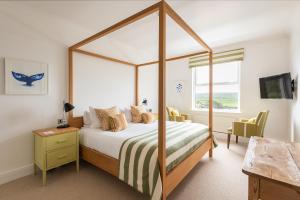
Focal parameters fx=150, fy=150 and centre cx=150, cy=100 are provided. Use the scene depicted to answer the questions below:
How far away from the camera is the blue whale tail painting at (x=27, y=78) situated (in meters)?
2.21

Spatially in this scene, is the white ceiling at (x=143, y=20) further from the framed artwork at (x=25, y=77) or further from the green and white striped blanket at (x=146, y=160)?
the green and white striped blanket at (x=146, y=160)

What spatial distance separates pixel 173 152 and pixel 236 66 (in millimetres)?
3568

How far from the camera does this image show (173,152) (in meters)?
1.82

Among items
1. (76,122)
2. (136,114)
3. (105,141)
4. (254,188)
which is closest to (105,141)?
(105,141)

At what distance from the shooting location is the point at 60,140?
2.23 m

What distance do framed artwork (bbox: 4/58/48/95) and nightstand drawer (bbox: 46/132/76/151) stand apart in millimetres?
818

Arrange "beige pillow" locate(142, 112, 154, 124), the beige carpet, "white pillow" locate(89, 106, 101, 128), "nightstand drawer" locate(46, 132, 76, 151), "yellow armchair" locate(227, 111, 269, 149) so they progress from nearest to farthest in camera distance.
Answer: the beige carpet → "nightstand drawer" locate(46, 132, 76, 151) → "white pillow" locate(89, 106, 101, 128) → "yellow armchair" locate(227, 111, 269, 149) → "beige pillow" locate(142, 112, 154, 124)

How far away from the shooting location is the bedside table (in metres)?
2.09

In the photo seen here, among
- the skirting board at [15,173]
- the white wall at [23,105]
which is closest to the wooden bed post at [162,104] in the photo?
the white wall at [23,105]

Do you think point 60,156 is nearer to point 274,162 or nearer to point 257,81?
point 274,162

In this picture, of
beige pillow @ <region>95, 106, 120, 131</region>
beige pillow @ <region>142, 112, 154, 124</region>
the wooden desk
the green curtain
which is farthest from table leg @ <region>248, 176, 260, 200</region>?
the green curtain

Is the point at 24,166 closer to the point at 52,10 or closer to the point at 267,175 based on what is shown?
the point at 52,10

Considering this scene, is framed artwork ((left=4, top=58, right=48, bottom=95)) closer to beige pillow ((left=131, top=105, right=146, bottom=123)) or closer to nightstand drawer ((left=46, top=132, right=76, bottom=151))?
nightstand drawer ((left=46, top=132, right=76, bottom=151))

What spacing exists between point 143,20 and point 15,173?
125 inches
